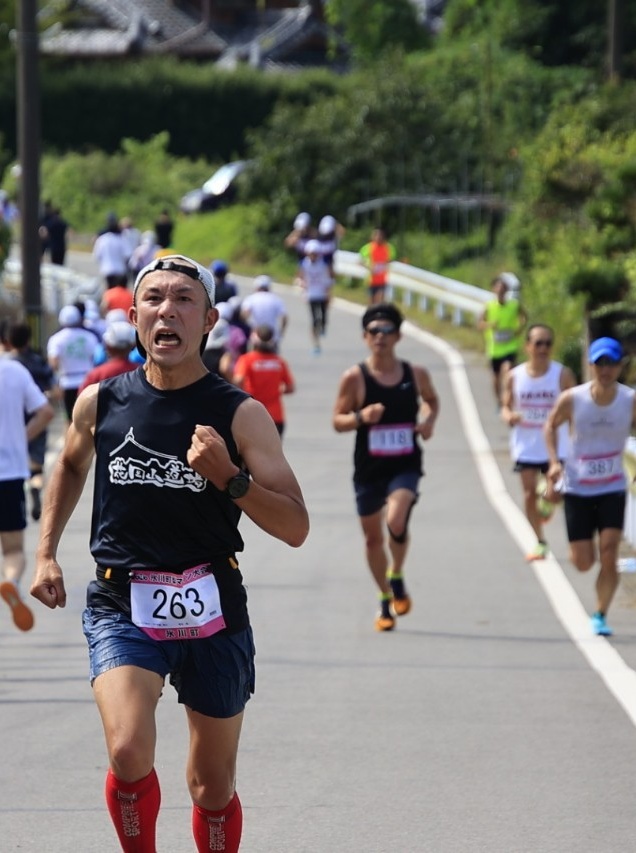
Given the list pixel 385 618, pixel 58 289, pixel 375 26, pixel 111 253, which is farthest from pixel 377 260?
pixel 375 26

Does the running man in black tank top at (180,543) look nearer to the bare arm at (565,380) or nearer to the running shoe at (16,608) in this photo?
the running shoe at (16,608)

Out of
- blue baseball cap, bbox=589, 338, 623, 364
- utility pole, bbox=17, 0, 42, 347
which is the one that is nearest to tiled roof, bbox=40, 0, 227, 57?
utility pole, bbox=17, 0, 42, 347

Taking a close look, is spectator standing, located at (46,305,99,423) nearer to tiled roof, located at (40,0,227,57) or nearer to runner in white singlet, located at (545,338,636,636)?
runner in white singlet, located at (545,338,636,636)

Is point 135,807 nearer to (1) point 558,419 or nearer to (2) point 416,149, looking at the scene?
(1) point 558,419

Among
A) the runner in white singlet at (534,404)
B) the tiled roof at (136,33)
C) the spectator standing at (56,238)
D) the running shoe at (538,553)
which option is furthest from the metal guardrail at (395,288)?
the tiled roof at (136,33)

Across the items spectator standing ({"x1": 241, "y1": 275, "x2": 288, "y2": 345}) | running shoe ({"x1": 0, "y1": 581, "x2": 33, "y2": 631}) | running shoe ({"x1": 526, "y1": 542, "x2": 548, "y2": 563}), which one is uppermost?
running shoe ({"x1": 0, "y1": 581, "x2": 33, "y2": 631})

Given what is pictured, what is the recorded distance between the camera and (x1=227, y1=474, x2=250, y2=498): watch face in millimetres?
5445

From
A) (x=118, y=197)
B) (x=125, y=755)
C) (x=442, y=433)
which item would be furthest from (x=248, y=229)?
(x=125, y=755)

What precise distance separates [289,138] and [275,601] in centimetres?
3510

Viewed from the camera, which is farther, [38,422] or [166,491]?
[38,422]

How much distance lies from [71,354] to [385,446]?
7.42m

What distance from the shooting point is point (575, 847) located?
22.5 feet

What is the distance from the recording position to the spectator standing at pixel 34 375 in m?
14.4

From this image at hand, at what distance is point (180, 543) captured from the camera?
5.80 meters
